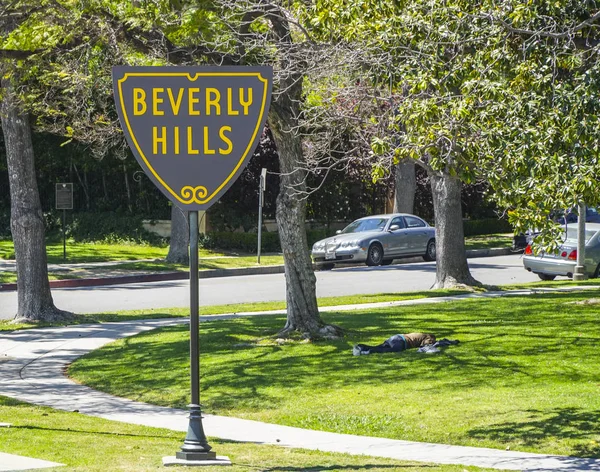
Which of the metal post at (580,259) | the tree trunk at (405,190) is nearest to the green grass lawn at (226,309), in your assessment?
the metal post at (580,259)

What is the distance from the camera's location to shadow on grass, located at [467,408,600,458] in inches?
361

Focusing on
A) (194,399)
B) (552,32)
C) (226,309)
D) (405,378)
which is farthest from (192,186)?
(226,309)

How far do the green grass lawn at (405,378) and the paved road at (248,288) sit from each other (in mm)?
5582

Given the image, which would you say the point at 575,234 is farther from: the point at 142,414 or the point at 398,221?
the point at 142,414

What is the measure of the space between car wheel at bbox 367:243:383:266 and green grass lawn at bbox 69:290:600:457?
525 inches

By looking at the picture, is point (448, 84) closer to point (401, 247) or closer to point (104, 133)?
point (104, 133)

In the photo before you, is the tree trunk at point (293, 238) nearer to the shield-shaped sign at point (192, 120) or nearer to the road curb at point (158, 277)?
the shield-shaped sign at point (192, 120)

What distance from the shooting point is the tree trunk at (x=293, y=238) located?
47.5 feet

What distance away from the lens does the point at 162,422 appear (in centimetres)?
1043

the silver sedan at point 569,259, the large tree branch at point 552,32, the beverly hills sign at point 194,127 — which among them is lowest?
the silver sedan at point 569,259

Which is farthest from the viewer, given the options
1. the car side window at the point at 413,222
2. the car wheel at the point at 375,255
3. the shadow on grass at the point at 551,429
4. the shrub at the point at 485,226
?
the shrub at the point at 485,226

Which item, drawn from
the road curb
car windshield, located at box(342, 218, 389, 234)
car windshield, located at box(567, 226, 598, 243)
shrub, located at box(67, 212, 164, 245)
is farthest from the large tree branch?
shrub, located at box(67, 212, 164, 245)

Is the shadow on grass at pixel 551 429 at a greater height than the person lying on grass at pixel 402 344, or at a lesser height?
lesser

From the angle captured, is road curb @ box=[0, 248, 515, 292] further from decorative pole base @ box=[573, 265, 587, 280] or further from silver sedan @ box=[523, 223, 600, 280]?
decorative pole base @ box=[573, 265, 587, 280]
